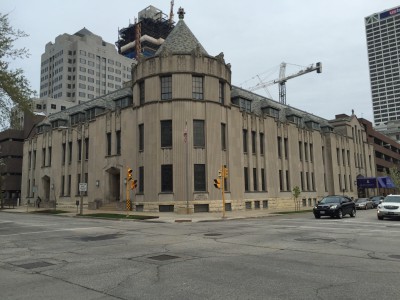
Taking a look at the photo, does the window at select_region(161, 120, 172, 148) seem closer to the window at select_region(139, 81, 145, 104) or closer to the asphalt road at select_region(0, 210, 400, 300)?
the window at select_region(139, 81, 145, 104)

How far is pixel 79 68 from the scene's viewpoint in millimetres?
148750

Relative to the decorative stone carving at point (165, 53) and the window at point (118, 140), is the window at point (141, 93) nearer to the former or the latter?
the decorative stone carving at point (165, 53)

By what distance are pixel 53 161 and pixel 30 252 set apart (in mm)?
42106

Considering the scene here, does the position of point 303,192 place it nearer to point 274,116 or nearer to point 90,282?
point 274,116

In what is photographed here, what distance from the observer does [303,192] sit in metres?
51.8

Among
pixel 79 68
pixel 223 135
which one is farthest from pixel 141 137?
pixel 79 68

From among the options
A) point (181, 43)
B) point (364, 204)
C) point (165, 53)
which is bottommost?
point (364, 204)

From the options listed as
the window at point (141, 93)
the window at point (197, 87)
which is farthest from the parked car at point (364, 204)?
the window at point (141, 93)

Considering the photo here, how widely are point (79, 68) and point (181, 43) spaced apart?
121127mm

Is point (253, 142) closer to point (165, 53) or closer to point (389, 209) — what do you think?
point (165, 53)

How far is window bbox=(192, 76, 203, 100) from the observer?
3719cm

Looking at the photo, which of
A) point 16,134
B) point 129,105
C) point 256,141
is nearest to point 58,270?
point 129,105

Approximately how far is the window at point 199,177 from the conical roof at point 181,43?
38.4 feet

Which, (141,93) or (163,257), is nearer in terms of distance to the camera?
(163,257)
